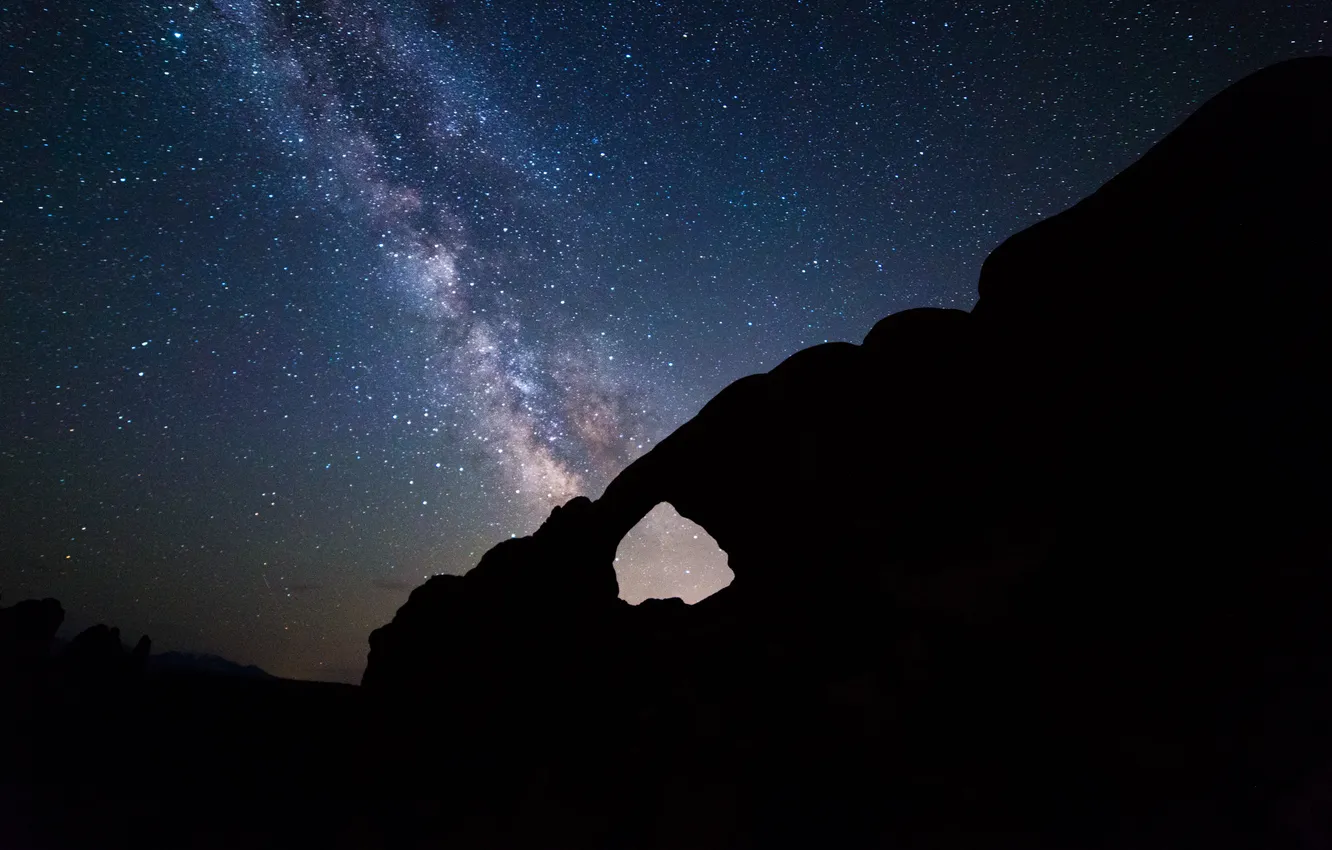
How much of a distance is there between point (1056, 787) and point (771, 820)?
448cm

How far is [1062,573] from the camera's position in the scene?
8.85 m

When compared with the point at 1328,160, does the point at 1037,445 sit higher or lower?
lower

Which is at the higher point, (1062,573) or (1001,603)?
(1062,573)

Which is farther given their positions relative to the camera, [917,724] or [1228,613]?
[917,724]

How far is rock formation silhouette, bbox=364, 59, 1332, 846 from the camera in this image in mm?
7199

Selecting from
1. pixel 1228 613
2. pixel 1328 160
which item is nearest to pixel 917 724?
pixel 1228 613

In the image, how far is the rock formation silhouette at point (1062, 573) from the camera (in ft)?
23.6

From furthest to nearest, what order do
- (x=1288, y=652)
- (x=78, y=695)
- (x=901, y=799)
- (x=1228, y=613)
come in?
(x=78, y=695), (x=901, y=799), (x=1228, y=613), (x=1288, y=652)

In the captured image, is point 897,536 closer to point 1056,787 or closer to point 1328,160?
point 1056,787

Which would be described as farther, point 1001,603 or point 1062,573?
point 1062,573

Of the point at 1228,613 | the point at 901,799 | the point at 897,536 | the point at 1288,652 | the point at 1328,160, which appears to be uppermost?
the point at 1328,160

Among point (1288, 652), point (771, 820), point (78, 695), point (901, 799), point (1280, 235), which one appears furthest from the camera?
point (78, 695)

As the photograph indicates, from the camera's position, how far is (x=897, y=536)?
10812 mm

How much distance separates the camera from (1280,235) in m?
7.91
